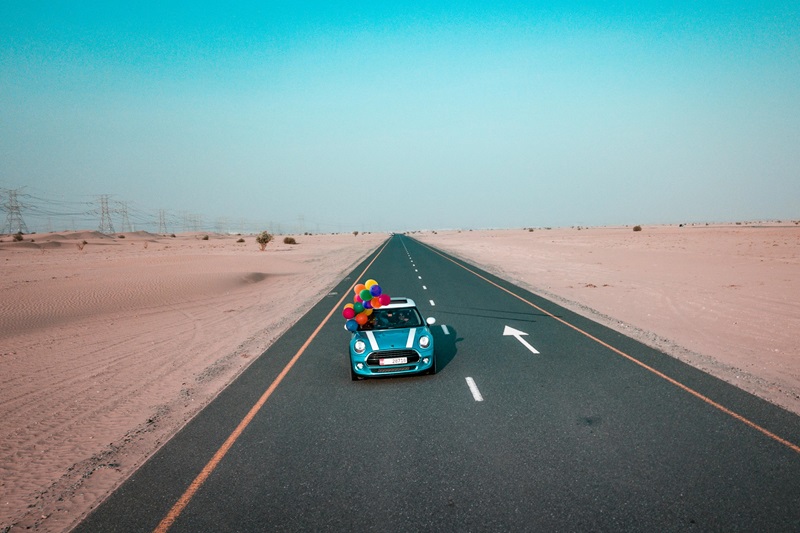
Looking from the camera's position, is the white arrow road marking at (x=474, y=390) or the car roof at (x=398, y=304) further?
the car roof at (x=398, y=304)

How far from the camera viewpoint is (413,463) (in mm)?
5984

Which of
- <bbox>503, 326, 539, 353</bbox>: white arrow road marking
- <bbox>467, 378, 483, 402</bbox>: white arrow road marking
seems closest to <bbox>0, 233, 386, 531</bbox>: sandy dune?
<bbox>467, 378, 483, 402</bbox>: white arrow road marking

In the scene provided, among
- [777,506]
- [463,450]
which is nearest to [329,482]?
[463,450]

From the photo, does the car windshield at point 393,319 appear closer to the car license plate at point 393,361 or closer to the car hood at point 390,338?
the car hood at point 390,338

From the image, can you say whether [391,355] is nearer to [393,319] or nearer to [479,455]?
[393,319]

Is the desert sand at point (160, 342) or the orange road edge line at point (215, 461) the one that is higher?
the orange road edge line at point (215, 461)

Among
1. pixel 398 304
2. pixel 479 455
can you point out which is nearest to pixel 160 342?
pixel 398 304

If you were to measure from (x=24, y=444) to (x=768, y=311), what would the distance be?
21.5 metres

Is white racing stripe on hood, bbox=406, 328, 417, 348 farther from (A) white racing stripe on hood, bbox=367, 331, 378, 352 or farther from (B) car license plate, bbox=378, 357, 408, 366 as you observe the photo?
(A) white racing stripe on hood, bbox=367, 331, 378, 352

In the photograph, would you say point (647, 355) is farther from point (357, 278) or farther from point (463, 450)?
point (357, 278)

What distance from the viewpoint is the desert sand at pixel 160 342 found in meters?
6.52

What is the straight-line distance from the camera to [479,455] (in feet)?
20.2

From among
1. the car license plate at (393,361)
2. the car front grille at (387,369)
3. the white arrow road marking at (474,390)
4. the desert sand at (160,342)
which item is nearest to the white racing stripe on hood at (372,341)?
the car license plate at (393,361)

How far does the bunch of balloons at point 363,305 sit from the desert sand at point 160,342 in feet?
9.25
